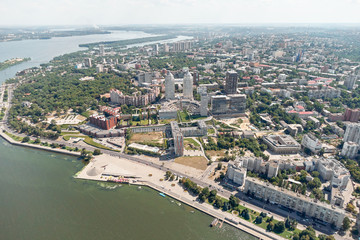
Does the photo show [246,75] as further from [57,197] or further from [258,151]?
[57,197]

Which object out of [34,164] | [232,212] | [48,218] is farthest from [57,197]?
[232,212]

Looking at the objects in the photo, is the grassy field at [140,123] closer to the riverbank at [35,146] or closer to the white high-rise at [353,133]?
the riverbank at [35,146]

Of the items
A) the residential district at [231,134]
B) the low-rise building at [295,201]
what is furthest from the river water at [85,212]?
the low-rise building at [295,201]

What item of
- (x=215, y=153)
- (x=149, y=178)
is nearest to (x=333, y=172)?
(x=215, y=153)

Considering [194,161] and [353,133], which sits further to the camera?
[353,133]

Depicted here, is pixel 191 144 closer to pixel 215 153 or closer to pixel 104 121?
pixel 215 153

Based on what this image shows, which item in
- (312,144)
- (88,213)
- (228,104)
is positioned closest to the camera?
(88,213)

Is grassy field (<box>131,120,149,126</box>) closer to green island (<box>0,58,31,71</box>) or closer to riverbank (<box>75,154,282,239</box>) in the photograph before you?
riverbank (<box>75,154,282,239</box>)

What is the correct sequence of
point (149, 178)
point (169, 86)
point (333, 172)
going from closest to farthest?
point (333, 172) < point (149, 178) < point (169, 86)
